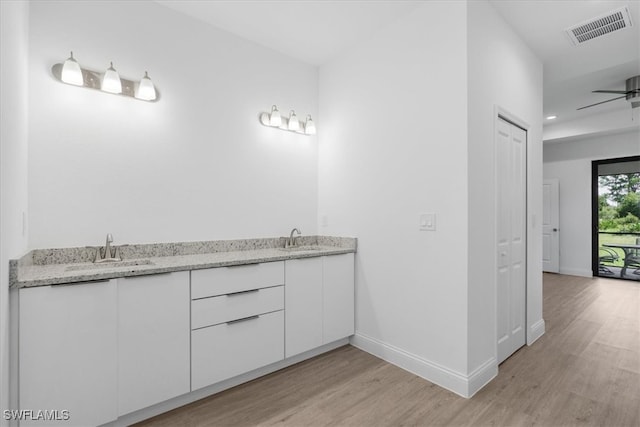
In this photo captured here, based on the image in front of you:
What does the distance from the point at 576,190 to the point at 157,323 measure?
764cm

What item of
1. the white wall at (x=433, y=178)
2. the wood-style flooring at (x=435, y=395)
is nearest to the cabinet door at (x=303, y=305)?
the wood-style flooring at (x=435, y=395)

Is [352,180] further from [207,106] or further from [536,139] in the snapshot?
[536,139]

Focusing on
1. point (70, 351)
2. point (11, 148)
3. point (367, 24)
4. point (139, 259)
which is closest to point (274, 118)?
point (367, 24)

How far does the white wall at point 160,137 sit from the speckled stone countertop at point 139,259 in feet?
0.23

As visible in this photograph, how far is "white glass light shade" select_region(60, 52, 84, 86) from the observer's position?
1900 mm

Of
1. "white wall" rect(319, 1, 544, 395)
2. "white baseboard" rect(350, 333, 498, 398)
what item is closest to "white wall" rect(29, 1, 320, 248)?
"white wall" rect(319, 1, 544, 395)

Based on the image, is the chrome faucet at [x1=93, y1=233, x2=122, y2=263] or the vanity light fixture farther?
the vanity light fixture

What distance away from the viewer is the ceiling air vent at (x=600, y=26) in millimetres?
2419

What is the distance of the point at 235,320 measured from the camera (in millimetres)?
2107

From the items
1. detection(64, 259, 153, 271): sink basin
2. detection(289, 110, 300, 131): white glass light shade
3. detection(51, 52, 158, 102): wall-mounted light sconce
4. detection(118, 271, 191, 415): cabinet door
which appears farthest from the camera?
detection(289, 110, 300, 131): white glass light shade

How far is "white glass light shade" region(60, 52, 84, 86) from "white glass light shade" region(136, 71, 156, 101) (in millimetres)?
340

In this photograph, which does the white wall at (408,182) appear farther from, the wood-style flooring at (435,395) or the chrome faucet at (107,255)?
the chrome faucet at (107,255)

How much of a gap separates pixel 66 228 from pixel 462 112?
2.77 metres

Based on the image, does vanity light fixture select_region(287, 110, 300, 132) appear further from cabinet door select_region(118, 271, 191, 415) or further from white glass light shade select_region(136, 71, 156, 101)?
cabinet door select_region(118, 271, 191, 415)
